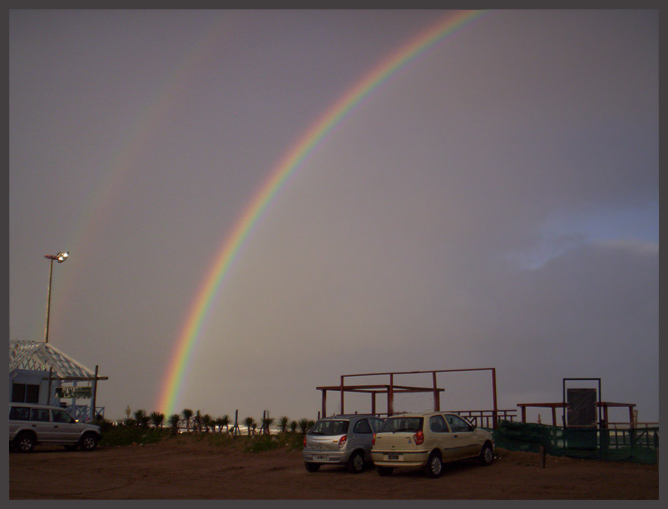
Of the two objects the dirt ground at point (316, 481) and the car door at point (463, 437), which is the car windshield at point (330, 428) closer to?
the dirt ground at point (316, 481)

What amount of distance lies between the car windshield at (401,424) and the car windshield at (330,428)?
138cm

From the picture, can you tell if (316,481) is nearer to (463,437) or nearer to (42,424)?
(463,437)

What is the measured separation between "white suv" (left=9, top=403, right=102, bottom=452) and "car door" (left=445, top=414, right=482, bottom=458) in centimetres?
1581

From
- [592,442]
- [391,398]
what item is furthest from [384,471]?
[592,442]

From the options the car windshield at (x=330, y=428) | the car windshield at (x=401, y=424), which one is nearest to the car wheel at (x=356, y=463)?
the car windshield at (x=330, y=428)

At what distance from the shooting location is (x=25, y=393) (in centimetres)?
3762

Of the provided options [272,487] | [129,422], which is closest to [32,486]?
[272,487]

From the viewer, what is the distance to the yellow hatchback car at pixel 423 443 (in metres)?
15.7

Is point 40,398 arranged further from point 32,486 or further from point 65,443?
point 32,486

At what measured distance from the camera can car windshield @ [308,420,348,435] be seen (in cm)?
1772

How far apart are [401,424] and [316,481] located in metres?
2.47

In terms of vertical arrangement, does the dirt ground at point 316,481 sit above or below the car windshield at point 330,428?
below

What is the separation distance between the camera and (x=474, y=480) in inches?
598

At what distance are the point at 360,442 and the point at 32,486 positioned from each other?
7982 mm
